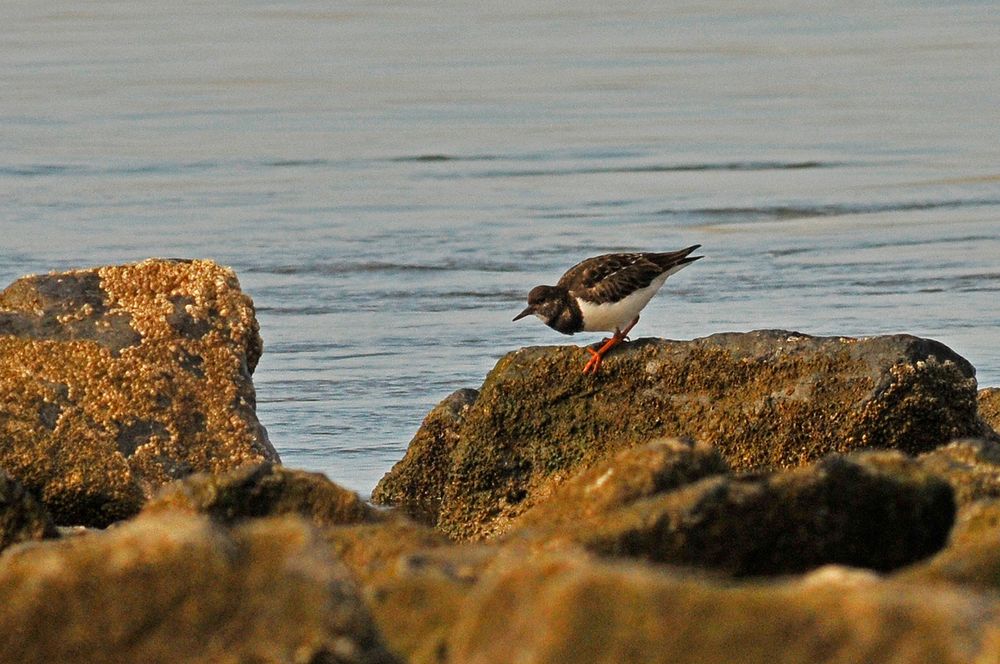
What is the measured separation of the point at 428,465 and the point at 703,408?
120 cm

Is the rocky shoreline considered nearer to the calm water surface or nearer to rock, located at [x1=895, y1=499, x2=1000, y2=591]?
rock, located at [x1=895, y1=499, x2=1000, y2=591]

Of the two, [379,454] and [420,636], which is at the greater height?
[420,636]

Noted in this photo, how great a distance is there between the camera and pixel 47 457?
5969 mm

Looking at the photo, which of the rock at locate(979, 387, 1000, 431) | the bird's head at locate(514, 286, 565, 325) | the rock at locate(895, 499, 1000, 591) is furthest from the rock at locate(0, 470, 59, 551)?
the rock at locate(979, 387, 1000, 431)

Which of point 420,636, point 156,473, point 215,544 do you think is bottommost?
point 156,473

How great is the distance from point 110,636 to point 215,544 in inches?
9.6

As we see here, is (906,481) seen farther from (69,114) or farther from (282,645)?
(69,114)

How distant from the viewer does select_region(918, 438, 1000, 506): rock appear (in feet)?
14.1

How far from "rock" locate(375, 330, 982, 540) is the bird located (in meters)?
0.92

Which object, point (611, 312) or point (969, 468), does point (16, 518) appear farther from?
point (611, 312)

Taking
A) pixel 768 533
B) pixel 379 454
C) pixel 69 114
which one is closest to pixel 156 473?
pixel 379 454

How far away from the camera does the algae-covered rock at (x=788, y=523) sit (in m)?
3.67

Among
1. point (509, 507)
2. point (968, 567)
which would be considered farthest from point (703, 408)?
point (968, 567)

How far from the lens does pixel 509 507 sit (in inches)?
250
